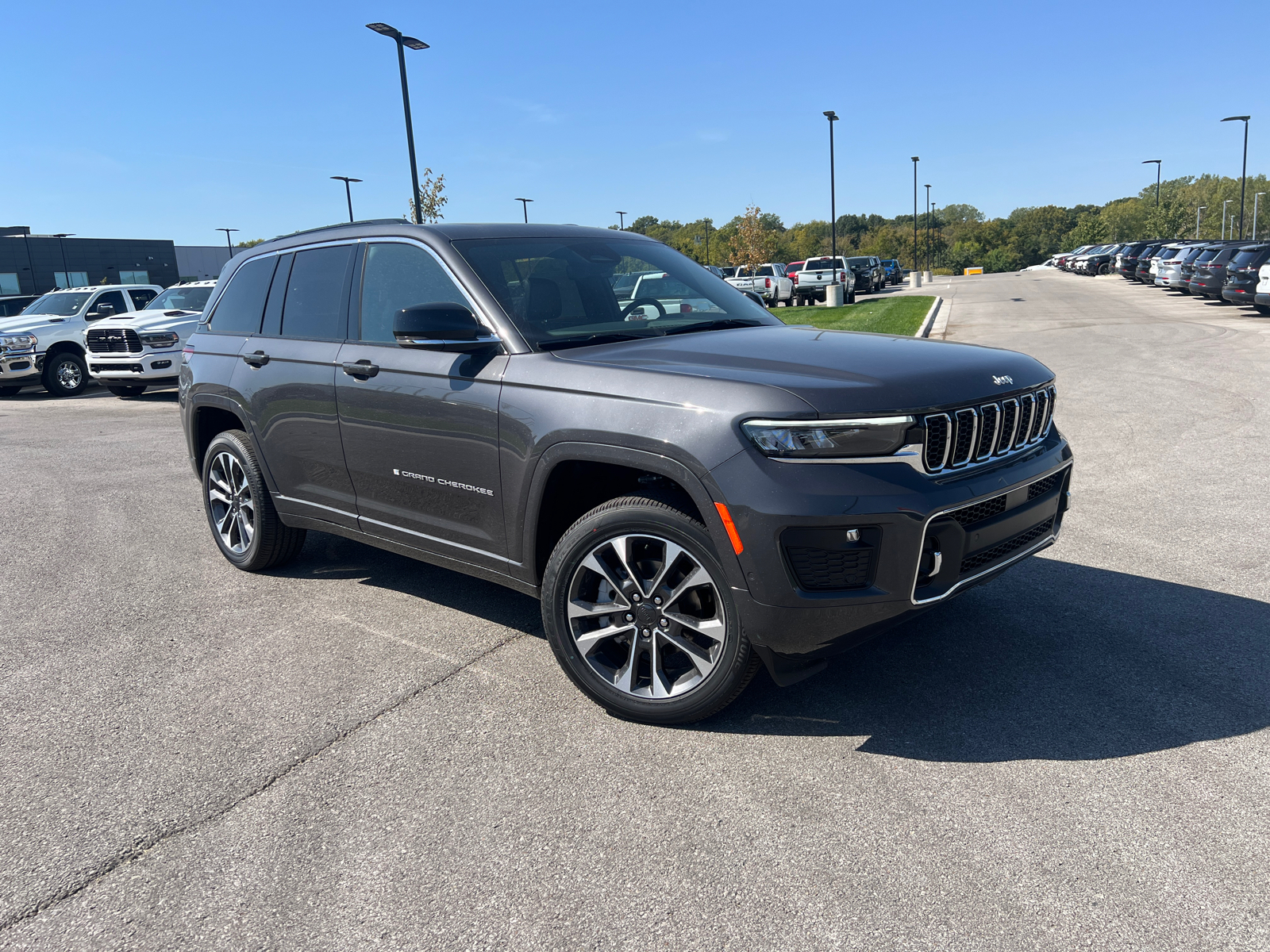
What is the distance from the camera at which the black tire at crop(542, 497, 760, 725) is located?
339 cm

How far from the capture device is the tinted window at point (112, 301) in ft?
65.0

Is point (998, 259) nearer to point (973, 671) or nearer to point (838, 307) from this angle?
point (838, 307)

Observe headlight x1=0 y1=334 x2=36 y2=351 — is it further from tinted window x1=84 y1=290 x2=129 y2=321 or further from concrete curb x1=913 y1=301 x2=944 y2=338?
concrete curb x1=913 y1=301 x2=944 y2=338

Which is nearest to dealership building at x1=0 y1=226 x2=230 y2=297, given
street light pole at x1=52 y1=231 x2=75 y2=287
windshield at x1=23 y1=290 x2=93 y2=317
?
street light pole at x1=52 y1=231 x2=75 y2=287

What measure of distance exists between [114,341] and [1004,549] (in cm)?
1726

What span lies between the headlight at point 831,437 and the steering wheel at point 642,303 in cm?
142

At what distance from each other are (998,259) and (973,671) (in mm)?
140144

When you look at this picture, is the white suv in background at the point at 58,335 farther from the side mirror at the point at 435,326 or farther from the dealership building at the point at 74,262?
the dealership building at the point at 74,262

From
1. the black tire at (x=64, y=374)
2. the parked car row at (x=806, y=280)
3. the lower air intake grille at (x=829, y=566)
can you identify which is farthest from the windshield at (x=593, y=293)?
the parked car row at (x=806, y=280)

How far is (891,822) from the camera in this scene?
2922 millimetres

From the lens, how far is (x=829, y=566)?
3141 millimetres

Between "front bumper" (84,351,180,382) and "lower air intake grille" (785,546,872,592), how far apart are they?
16472 mm

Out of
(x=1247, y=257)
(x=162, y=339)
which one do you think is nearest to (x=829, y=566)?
(x=162, y=339)

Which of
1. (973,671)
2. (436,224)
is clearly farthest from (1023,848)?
(436,224)
